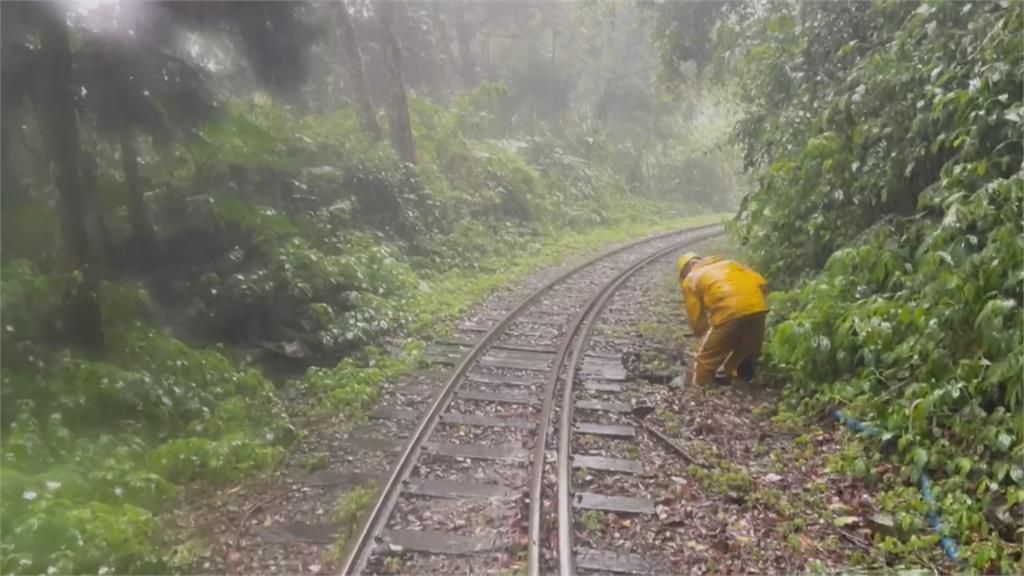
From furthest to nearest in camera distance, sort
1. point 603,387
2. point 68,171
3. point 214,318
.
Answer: point 214,318
point 603,387
point 68,171

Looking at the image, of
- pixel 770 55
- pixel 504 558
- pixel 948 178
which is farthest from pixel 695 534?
pixel 770 55

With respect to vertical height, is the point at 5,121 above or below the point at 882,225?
above

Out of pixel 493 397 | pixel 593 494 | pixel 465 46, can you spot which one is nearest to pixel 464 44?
pixel 465 46

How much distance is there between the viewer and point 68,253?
7312 millimetres

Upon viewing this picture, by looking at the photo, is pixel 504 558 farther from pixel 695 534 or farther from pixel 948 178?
pixel 948 178

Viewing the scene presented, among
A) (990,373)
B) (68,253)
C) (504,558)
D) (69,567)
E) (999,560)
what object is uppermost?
(68,253)

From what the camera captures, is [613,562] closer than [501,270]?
Yes

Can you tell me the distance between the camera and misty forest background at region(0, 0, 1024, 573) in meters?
5.10

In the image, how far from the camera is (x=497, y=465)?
20.0 ft

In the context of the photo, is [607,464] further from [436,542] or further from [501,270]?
[501,270]

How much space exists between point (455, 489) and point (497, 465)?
56 centimetres

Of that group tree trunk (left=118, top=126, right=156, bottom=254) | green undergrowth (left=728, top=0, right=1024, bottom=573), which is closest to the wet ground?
green undergrowth (left=728, top=0, right=1024, bottom=573)

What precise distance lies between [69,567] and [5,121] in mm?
4766

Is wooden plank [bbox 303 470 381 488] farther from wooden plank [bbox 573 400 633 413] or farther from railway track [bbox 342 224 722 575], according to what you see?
wooden plank [bbox 573 400 633 413]
